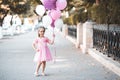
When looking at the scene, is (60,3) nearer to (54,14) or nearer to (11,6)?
(54,14)

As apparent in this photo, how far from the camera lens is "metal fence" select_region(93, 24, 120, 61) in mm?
13180

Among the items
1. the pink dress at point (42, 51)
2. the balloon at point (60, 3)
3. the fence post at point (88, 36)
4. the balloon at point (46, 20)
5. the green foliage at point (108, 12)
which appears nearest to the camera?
the pink dress at point (42, 51)

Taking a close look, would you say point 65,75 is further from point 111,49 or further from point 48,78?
point 111,49

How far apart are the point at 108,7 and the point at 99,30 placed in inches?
53.5

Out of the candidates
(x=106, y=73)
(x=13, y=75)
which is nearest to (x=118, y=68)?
(x=106, y=73)

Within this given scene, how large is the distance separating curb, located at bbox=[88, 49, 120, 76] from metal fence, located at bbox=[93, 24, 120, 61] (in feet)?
0.69

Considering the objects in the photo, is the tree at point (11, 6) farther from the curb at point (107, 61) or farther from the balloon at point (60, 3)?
the balloon at point (60, 3)

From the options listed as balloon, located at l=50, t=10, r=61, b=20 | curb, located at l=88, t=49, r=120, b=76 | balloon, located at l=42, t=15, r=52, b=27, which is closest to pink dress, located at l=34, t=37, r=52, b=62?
balloon, located at l=42, t=15, r=52, b=27

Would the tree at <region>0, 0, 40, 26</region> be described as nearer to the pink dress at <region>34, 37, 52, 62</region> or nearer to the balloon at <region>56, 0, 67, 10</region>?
the balloon at <region>56, 0, 67, 10</region>

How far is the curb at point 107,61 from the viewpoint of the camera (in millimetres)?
11850

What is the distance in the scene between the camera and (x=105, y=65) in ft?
44.3

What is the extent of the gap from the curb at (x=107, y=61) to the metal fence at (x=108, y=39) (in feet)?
0.69

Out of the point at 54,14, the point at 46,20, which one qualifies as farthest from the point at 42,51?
the point at 54,14

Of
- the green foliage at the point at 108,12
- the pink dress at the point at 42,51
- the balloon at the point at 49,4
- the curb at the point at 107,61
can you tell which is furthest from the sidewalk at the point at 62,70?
the balloon at the point at 49,4
